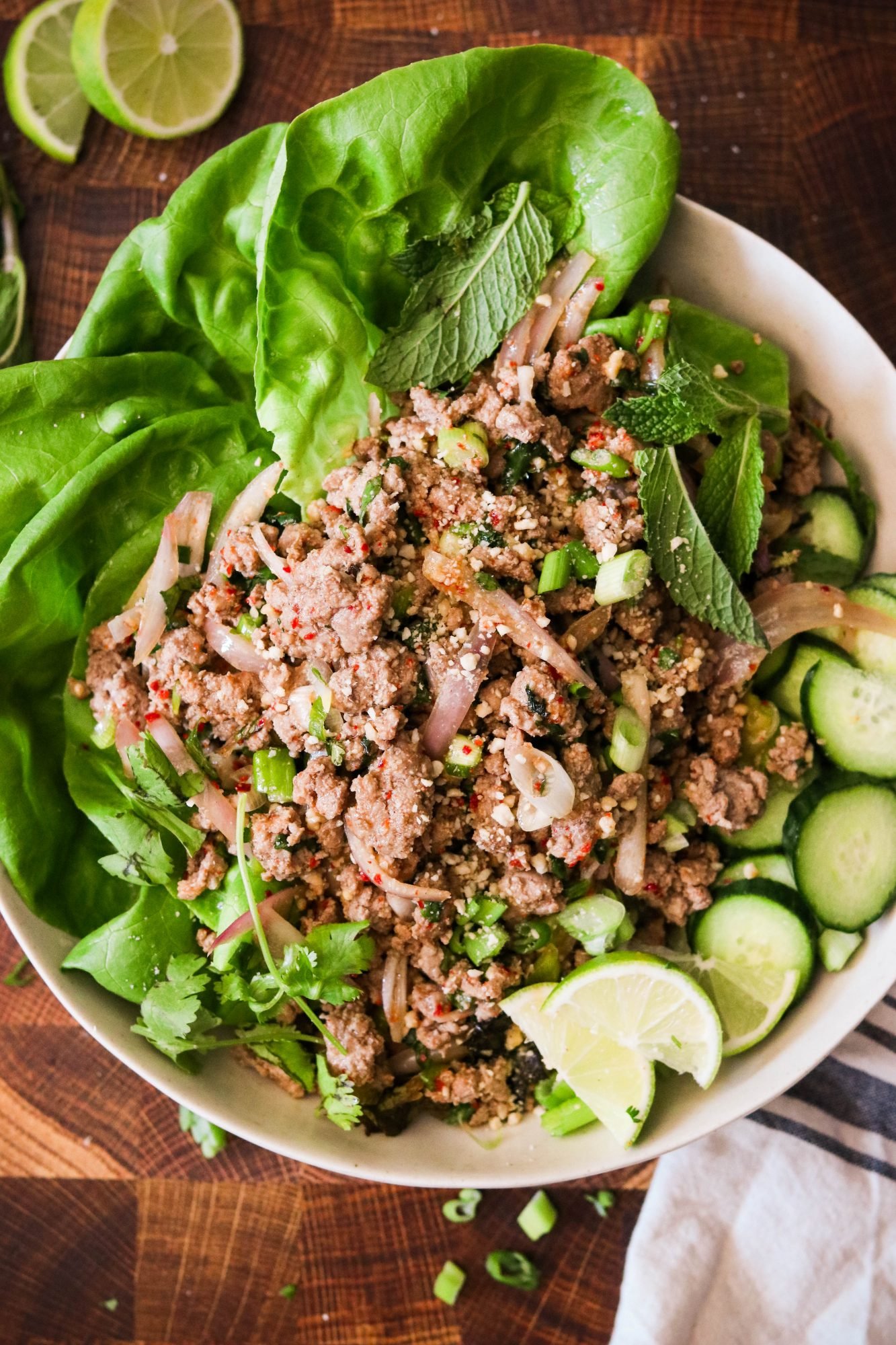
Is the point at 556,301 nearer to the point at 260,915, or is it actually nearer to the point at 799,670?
the point at 799,670

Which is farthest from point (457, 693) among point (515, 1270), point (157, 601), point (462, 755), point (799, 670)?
point (515, 1270)

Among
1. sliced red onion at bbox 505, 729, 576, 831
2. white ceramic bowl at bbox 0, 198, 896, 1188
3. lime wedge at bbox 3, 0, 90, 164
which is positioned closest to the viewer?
sliced red onion at bbox 505, 729, 576, 831

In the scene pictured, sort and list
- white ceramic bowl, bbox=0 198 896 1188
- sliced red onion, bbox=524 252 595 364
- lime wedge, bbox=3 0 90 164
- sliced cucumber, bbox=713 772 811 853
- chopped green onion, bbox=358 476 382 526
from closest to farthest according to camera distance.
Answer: chopped green onion, bbox=358 476 382 526 < white ceramic bowl, bbox=0 198 896 1188 < sliced red onion, bbox=524 252 595 364 < sliced cucumber, bbox=713 772 811 853 < lime wedge, bbox=3 0 90 164

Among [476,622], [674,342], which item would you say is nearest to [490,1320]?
[476,622]

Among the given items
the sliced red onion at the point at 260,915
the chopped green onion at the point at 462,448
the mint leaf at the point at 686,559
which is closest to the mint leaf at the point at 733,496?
the mint leaf at the point at 686,559

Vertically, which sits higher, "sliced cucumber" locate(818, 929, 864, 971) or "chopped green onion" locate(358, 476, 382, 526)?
"chopped green onion" locate(358, 476, 382, 526)

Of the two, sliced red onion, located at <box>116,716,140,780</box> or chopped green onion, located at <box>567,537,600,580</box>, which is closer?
chopped green onion, located at <box>567,537,600,580</box>

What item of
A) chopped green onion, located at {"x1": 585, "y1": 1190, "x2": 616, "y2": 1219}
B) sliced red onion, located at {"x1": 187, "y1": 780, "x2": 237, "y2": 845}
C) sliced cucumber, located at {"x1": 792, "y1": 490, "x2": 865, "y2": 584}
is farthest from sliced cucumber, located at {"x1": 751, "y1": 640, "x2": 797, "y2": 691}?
chopped green onion, located at {"x1": 585, "y1": 1190, "x2": 616, "y2": 1219}

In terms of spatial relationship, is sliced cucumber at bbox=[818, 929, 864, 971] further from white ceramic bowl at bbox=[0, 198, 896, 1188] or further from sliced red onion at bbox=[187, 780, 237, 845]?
sliced red onion at bbox=[187, 780, 237, 845]
